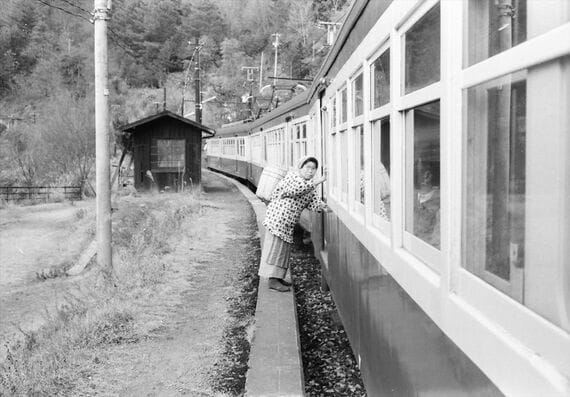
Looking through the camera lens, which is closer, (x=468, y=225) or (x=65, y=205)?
(x=468, y=225)

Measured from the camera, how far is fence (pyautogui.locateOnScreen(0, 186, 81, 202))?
2114 cm

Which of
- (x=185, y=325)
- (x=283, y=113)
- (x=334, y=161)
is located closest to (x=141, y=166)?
(x=283, y=113)

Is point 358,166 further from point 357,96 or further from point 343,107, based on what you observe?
point 343,107

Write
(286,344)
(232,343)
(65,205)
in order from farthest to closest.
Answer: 1. (65,205)
2. (232,343)
3. (286,344)

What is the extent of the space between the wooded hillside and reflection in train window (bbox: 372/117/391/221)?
30.0m

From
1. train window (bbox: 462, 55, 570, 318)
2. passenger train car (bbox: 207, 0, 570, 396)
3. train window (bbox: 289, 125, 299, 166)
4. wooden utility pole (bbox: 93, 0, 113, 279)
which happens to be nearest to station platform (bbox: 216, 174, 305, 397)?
passenger train car (bbox: 207, 0, 570, 396)

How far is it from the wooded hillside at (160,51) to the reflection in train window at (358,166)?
95.9 ft

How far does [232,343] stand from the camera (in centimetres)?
511

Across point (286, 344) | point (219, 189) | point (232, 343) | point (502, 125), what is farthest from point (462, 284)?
point (219, 189)

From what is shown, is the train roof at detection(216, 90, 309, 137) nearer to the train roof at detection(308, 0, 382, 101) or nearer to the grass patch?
the train roof at detection(308, 0, 382, 101)

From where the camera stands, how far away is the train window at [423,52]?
1847 millimetres

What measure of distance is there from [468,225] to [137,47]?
3013 inches

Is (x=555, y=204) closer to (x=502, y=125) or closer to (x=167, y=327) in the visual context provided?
(x=502, y=125)

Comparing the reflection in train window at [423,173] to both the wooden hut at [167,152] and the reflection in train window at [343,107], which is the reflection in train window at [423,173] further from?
the wooden hut at [167,152]
